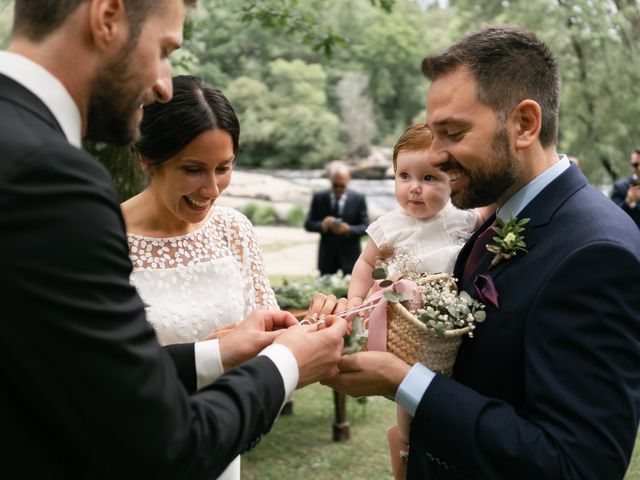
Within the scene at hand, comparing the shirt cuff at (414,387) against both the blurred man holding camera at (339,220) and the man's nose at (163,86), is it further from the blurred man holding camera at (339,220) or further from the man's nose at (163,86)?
the blurred man holding camera at (339,220)

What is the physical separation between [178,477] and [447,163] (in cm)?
130

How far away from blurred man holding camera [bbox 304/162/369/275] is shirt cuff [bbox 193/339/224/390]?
714 centimetres

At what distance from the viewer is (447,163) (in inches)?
83.7

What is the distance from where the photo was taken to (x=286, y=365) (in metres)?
1.75

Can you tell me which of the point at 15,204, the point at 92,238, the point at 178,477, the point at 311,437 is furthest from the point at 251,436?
the point at 311,437

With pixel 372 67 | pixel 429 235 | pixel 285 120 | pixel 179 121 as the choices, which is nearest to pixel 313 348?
pixel 179 121

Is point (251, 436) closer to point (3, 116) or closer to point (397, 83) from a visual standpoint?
point (3, 116)

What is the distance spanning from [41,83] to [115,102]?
0.61 feet

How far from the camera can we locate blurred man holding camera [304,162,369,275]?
9.52 meters

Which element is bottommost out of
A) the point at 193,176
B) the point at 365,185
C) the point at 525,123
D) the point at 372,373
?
the point at 365,185

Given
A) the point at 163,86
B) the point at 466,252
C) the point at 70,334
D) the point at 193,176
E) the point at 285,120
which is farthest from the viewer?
the point at 285,120

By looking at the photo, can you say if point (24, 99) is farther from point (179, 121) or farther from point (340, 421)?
point (340, 421)

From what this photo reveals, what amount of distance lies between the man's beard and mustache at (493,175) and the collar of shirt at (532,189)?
1.7 inches

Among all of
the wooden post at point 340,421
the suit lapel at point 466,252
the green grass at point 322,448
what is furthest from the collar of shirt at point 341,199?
the suit lapel at point 466,252
